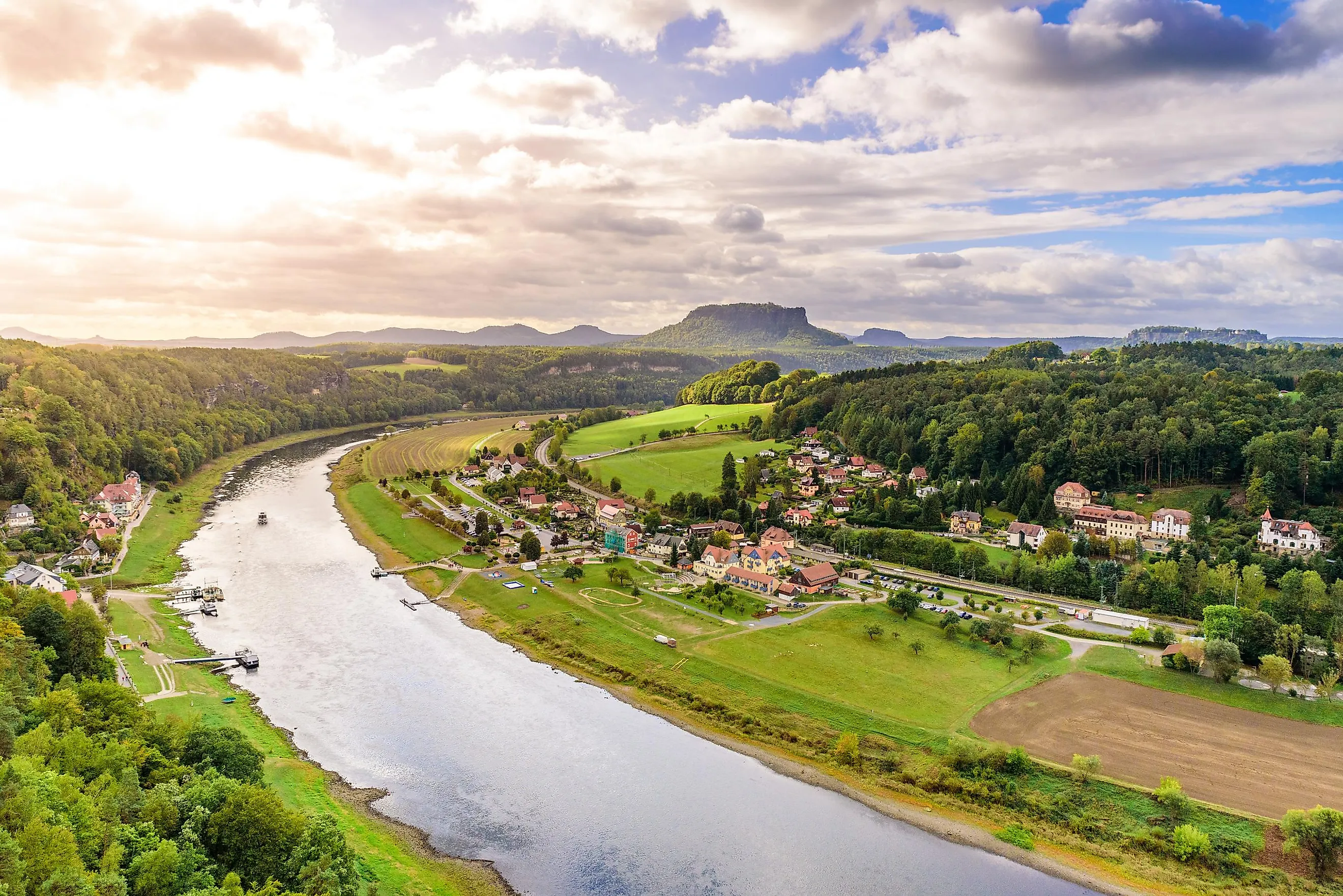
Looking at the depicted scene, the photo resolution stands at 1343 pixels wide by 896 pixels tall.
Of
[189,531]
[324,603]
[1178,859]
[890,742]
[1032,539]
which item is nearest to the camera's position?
[1178,859]

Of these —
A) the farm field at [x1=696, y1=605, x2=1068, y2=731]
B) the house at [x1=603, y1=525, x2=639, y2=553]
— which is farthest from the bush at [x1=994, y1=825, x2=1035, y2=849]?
the house at [x1=603, y1=525, x2=639, y2=553]

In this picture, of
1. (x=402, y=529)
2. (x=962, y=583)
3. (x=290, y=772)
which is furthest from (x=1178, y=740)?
(x=402, y=529)

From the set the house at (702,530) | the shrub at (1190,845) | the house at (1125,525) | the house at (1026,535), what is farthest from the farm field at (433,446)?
the shrub at (1190,845)

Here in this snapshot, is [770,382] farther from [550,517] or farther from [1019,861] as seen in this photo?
[1019,861]

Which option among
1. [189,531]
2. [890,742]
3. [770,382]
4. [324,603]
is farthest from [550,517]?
[770,382]

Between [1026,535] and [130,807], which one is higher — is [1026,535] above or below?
below

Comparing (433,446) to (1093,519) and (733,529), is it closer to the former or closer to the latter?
(733,529)

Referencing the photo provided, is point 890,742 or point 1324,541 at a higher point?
point 1324,541

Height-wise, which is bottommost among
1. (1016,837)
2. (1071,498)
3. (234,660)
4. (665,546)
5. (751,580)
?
(1016,837)
